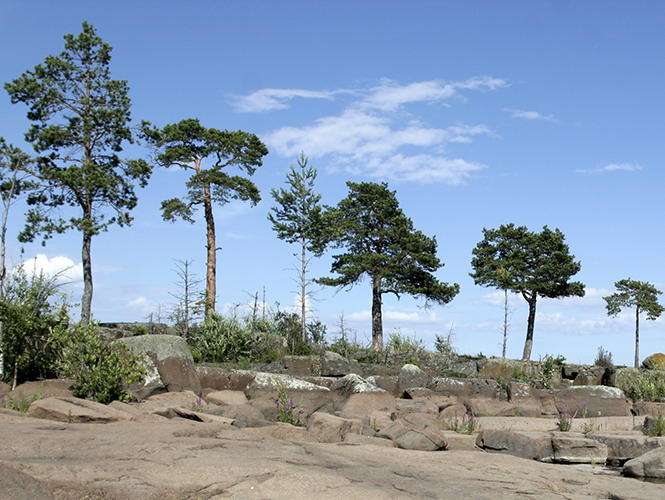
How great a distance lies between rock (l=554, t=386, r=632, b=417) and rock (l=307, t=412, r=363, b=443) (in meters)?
8.59

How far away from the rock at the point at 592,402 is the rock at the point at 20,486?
1416cm

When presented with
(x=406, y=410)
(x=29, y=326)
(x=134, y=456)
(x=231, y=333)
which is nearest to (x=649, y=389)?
(x=406, y=410)

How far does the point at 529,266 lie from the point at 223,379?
26362mm

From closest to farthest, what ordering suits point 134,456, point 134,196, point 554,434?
1. point 134,456
2. point 554,434
3. point 134,196

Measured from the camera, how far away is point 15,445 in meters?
7.34

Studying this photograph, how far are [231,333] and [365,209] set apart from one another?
1475 cm

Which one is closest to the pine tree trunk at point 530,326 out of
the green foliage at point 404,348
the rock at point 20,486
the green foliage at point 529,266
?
the green foliage at point 529,266

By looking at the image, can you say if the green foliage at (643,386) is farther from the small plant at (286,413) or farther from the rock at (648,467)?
the small plant at (286,413)

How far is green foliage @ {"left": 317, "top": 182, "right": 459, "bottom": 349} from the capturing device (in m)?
33.6

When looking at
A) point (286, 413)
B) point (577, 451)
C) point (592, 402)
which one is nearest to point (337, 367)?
point (592, 402)

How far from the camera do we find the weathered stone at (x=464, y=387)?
18750mm

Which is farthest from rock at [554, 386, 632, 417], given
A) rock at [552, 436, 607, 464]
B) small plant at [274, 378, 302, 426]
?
small plant at [274, 378, 302, 426]

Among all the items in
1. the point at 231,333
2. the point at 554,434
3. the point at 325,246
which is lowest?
the point at 554,434

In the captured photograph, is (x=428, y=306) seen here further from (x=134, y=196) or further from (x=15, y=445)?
(x=15, y=445)
